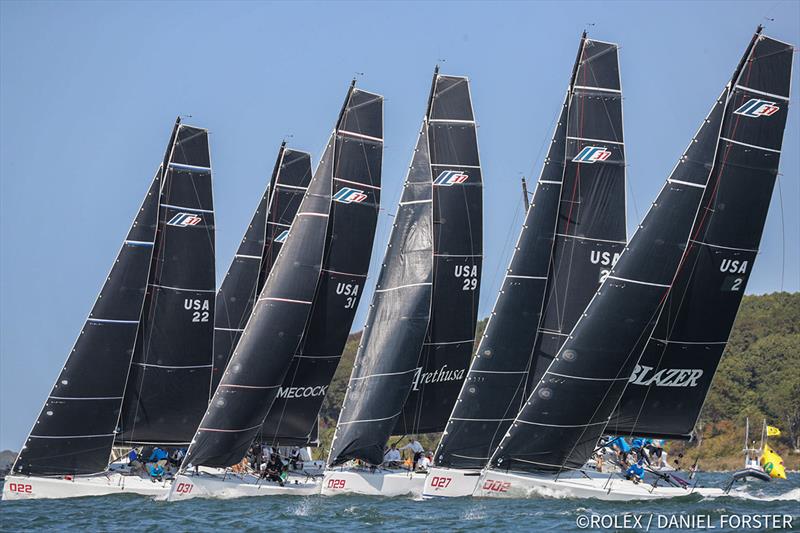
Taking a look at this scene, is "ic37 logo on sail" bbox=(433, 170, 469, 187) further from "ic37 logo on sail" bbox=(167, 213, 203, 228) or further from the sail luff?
"ic37 logo on sail" bbox=(167, 213, 203, 228)

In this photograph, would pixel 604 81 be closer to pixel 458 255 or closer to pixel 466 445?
pixel 458 255

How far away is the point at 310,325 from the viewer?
1533 inches

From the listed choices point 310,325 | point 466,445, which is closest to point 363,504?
point 466,445

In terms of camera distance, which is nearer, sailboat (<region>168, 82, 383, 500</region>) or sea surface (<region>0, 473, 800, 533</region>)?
sea surface (<region>0, 473, 800, 533</region>)

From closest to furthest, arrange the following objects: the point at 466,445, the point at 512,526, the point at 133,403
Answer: the point at 512,526, the point at 466,445, the point at 133,403

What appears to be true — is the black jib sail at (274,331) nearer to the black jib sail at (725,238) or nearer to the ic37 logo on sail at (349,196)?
the ic37 logo on sail at (349,196)

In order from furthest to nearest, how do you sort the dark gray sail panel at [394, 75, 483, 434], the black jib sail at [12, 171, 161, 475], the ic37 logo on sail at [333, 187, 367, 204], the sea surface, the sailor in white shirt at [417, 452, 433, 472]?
the dark gray sail panel at [394, 75, 483, 434] → the ic37 logo on sail at [333, 187, 367, 204] → the sailor in white shirt at [417, 452, 433, 472] → the black jib sail at [12, 171, 161, 475] → the sea surface

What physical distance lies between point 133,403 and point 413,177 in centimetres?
1066

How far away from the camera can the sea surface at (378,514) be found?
1117 inches

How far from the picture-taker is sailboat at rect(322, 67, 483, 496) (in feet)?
122

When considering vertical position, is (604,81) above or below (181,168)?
above

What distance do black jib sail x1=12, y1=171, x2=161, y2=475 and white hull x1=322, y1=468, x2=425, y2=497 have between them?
22.2 feet

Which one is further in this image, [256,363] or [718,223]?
[256,363]

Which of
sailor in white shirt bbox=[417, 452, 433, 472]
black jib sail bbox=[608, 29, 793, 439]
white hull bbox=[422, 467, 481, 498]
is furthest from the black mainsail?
black jib sail bbox=[608, 29, 793, 439]
